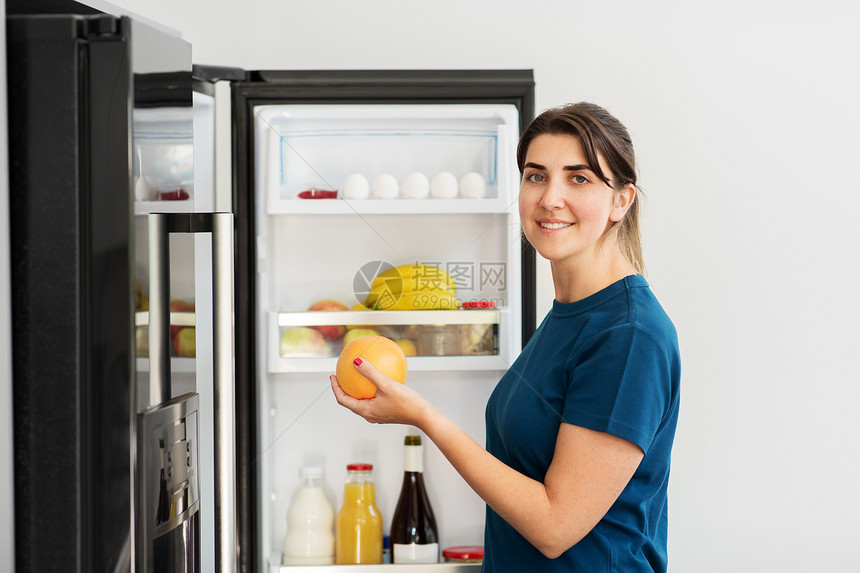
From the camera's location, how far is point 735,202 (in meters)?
1.67

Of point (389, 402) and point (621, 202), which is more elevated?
point (621, 202)

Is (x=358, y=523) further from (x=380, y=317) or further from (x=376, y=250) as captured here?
(x=376, y=250)

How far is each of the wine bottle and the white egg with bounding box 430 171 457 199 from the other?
50cm

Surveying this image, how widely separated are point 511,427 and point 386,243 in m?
0.56

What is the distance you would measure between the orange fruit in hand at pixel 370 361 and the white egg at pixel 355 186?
45 cm

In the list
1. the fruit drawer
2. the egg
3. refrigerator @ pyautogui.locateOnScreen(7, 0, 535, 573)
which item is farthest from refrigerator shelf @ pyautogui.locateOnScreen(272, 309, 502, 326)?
the egg

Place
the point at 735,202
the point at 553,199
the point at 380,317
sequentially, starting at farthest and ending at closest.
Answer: the point at 735,202
the point at 380,317
the point at 553,199

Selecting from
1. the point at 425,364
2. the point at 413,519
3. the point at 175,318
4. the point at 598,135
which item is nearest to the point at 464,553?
the point at 413,519

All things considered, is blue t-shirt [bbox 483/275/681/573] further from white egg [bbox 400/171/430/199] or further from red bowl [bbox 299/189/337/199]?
red bowl [bbox 299/189/337/199]

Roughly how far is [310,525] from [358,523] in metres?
0.10

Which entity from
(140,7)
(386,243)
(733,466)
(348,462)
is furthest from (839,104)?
(140,7)

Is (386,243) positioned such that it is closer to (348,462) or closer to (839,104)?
(348,462)

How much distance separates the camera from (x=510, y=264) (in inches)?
56.2

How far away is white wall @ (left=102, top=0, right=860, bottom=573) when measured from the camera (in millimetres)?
1657
